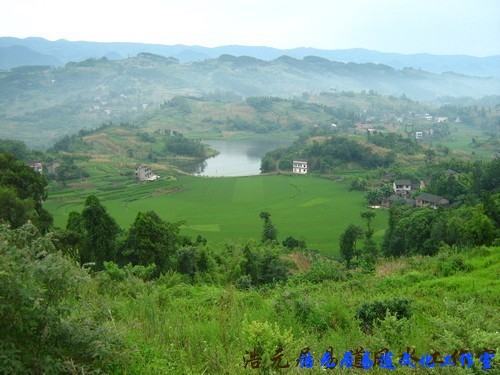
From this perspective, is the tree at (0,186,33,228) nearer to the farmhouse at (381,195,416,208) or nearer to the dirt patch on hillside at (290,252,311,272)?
the dirt patch on hillside at (290,252,311,272)

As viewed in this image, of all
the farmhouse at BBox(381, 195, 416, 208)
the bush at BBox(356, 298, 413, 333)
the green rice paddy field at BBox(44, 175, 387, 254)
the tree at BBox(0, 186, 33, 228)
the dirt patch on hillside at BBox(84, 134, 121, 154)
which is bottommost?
the green rice paddy field at BBox(44, 175, 387, 254)

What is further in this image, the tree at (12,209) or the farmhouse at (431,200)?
the farmhouse at (431,200)

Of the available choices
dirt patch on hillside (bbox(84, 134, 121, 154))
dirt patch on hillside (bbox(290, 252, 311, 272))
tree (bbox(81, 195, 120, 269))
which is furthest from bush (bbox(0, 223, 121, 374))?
dirt patch on hillside (bbox(84, 134, 121, 154))

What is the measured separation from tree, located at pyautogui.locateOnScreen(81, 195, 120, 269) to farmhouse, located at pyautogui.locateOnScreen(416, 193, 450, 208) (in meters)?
27.4

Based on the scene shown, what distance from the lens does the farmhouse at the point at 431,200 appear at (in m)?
35.9

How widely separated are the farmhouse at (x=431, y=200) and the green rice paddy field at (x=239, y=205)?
3497 millimetres

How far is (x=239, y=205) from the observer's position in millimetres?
41469

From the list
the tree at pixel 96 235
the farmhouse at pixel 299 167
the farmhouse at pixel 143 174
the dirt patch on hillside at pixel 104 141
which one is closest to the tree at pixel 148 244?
the tree at pixel 96 235

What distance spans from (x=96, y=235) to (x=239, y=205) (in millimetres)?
24431

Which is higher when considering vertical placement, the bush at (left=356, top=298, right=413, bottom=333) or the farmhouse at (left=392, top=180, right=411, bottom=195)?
the bush at (left=356, top=298, right=413, bottom=333)

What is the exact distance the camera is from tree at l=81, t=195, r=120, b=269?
57.5 ft

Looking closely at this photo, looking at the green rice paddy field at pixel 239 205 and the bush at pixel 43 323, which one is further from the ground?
the bush at pixel 43 323

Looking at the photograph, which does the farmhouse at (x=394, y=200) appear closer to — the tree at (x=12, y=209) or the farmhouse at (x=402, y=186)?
the farmhouse at (x=402, y=186)

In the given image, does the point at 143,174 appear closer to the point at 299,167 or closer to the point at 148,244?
the point at 299,167
